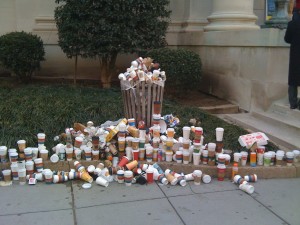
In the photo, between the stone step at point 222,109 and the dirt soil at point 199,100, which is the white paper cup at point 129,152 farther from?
the dirt soil at point 199,100

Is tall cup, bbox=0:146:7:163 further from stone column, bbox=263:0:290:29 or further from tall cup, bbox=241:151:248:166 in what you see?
stone column, bbox=263:0:290:29

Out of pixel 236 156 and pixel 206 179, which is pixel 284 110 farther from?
pixel 206 179

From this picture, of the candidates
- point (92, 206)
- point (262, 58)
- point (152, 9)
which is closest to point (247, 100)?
point (262, 58)

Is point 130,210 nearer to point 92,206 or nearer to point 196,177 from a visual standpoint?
point 92,206

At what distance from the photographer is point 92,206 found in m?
3.58

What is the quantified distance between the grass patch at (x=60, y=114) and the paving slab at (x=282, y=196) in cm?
66

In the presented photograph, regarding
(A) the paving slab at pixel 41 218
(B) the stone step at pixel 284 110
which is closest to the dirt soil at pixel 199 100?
(B) the stone step at pixel 284 110

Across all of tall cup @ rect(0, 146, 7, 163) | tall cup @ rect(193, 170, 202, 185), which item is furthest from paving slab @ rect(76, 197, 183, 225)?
tall cup @ rect(0, 146, 7, 163)

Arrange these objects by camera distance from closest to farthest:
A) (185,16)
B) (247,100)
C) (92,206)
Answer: (92,206) → (247,100) → (185,16)

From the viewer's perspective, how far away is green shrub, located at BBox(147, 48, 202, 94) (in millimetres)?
6730

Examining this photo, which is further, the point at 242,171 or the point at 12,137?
the point at 12,137

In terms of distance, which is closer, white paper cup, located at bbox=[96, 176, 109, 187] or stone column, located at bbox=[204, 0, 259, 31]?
white paper cup, located at bbox=[96, 176, 109, 187]

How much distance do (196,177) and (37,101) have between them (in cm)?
307

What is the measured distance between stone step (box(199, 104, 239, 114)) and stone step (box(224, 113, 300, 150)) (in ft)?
0.86
